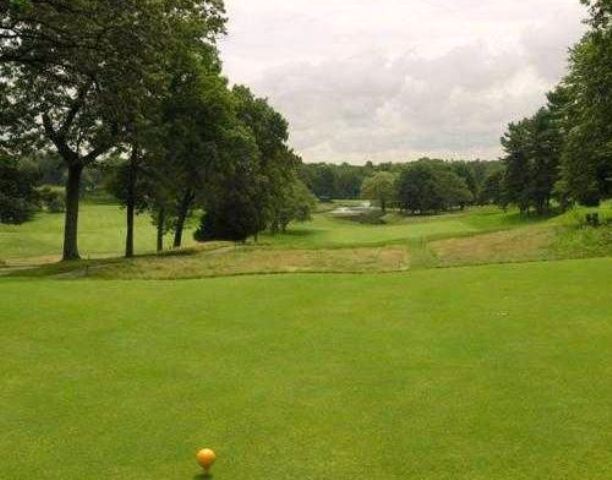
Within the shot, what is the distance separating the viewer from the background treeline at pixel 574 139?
1379 inches

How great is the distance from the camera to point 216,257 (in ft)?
117

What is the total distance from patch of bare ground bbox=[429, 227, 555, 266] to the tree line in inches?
623

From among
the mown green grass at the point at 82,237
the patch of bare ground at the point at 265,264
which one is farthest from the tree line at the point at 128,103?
the mown green grass at the point at 82,237

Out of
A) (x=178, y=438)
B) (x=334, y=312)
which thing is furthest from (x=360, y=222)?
(x=178, y=438)

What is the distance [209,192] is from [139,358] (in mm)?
43800

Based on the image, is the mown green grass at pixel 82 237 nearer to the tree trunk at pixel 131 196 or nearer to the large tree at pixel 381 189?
the tree trunk at pixel 131 196

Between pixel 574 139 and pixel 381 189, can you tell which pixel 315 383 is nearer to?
pixel 574 139

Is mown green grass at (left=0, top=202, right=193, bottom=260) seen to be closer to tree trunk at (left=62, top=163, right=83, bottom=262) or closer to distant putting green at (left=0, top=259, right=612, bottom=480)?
tree trunk at (left=62, top=163, right=83, bottom=262)

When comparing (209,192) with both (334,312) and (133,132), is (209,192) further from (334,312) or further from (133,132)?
(334,312)

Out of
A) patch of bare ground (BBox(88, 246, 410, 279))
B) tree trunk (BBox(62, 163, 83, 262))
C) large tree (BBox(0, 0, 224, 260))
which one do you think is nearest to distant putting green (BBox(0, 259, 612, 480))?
patch of bare ground (BBox(88, 246, 410, 279))

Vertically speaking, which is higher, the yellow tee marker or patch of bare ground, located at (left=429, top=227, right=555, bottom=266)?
patch of bare ground, located at (left=429, top=227, right=555, bottom=266)

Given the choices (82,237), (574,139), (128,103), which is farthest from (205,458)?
(82,237)

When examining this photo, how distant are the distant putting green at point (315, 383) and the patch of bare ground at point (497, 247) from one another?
873 cm

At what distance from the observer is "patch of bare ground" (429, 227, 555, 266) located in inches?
1142
